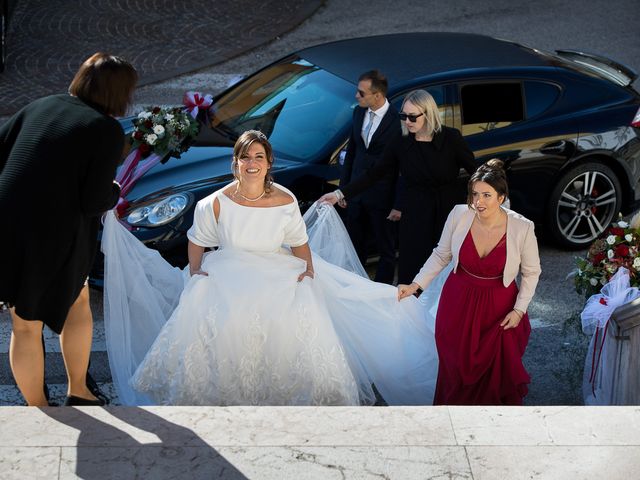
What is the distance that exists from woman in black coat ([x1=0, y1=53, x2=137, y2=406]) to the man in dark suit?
8.67ft

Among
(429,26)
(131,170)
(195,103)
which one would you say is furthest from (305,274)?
(429,26)

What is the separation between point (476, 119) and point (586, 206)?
1337mm

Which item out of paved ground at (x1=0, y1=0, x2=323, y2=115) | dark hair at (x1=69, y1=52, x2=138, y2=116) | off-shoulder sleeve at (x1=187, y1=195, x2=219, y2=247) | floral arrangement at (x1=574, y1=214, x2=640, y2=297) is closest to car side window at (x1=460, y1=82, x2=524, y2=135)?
floral arrangement at (x1=574, y1=214, x2=640, y2=297)

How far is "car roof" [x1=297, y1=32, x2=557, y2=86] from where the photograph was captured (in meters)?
8.16

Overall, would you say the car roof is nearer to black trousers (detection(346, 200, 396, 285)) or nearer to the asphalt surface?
black trousers (detection(346, 200, 396, 285))

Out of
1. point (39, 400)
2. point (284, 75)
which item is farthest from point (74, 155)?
point (284, 75)

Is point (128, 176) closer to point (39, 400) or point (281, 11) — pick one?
point (39, 400)

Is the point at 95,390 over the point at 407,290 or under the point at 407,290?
under

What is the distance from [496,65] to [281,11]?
761 centimetres

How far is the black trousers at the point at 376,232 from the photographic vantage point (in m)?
7.45

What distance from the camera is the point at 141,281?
6.31m

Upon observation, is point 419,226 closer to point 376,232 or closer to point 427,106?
point 376,232

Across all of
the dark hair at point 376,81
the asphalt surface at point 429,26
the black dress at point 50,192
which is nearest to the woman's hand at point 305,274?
the black dress at point 50,192

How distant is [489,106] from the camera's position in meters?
8.10
